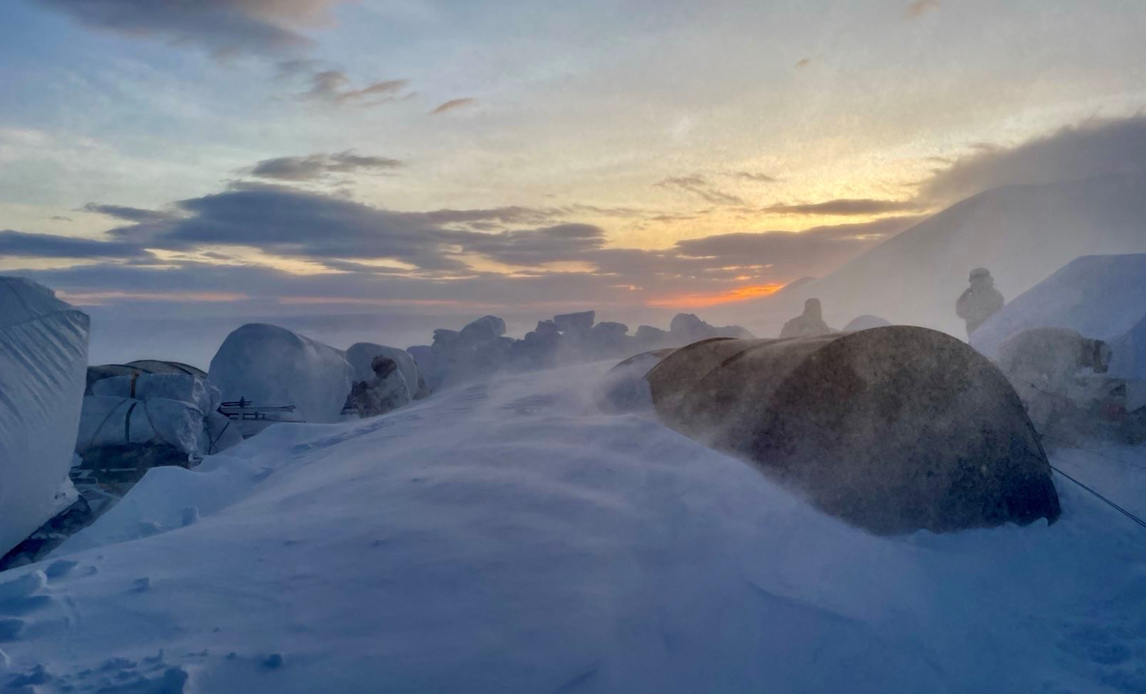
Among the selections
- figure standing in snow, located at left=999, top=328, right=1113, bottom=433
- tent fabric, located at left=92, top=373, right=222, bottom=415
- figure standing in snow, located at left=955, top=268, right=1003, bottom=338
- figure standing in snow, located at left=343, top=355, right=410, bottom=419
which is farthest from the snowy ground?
figure standing in snow, located at left=955, top=268, right=1003, bottom=338

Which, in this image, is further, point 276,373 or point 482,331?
point 482,331

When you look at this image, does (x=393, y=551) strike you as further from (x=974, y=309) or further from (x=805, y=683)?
(x=974, y=309)

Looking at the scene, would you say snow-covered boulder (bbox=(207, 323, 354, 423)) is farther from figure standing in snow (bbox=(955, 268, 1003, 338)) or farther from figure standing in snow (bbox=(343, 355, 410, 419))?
figure standing in snow (bbox=(955, 268, 1003, 338))

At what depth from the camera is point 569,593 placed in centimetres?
439

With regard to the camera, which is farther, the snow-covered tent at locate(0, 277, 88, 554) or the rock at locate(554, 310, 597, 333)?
the rock at locate(554, 310, 597, 333)

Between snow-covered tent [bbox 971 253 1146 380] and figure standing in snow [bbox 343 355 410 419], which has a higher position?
snow-covered tent [bbox 971 253 1146 380]

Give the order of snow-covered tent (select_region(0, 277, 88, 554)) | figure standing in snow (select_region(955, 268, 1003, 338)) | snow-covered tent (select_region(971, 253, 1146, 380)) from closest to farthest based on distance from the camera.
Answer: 1. snow-covered tent (select_region(0, 277, 88, 554))
2. snow-covered tent (select_region(971, 253, 1146, 380))
3. figure standing in snow (select_region(955, 268, 1003, 338))

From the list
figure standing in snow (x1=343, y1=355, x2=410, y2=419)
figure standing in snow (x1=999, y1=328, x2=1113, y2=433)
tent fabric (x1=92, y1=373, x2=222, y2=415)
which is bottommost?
figure standing in snow (x1=343, y1=355, x2=410, y2=419)

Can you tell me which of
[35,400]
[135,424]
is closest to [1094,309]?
Result: [135,424]

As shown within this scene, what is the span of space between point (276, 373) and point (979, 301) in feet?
61.8

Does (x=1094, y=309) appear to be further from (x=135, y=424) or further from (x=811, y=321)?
(x=135, y=424)

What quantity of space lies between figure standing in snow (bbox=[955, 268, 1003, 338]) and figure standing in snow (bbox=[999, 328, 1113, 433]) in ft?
24.5

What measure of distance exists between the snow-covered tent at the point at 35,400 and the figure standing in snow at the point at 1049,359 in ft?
44.9

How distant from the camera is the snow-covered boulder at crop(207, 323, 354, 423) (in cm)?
1706
